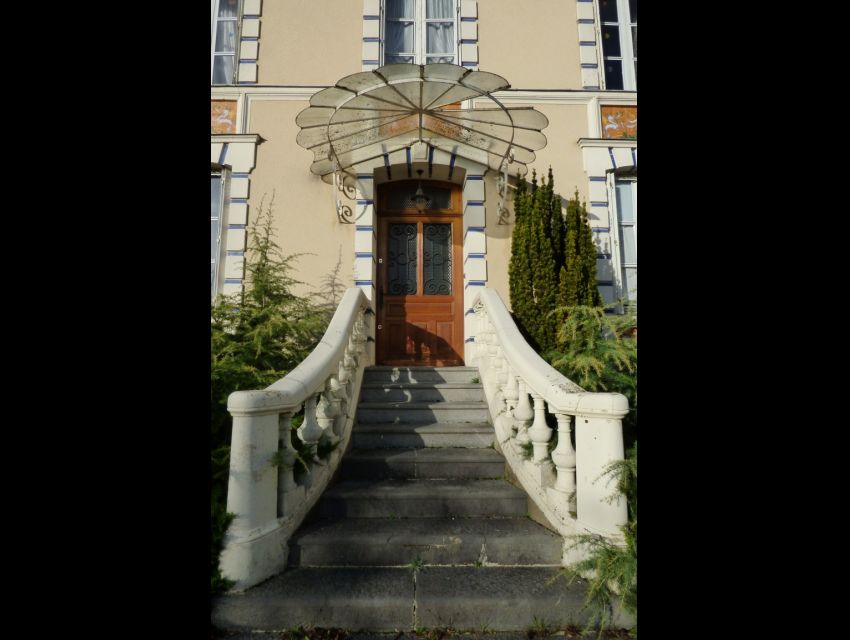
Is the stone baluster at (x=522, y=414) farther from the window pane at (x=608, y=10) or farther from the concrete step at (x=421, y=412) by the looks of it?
the window pane at (x=608, y=10)

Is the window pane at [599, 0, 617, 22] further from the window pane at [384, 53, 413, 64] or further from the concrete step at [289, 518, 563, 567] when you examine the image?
the concrete step at [289, 518, 563, 567]

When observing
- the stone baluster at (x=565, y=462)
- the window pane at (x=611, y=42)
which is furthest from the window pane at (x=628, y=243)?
the stone baluster at (x=565, y=462)

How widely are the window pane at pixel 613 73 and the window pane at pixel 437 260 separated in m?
2.90

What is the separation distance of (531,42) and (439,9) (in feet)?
4.34

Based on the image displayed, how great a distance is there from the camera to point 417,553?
7.97 ft

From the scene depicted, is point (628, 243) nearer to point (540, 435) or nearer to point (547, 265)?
point (547, 265)

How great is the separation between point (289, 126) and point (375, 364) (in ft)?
10.4

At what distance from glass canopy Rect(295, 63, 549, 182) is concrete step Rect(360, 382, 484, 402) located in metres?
2.50

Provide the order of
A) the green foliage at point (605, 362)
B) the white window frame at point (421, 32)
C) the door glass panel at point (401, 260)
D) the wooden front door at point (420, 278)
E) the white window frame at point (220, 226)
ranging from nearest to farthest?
the green foliage at point (605, 362), the white window frame at point (220, 226), the wooden front door at point (420, 278), the door glass panel at point (401, 260), the white window frame at point (421, 32)

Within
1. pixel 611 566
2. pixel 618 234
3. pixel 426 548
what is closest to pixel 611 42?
pixel 618 234

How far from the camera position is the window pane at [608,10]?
596 centimetres
